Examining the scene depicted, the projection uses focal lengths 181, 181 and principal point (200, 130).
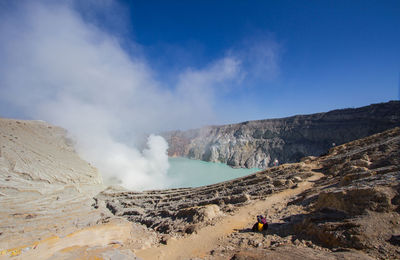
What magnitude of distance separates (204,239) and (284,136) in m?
63.0

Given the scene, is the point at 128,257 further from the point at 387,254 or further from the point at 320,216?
the point at 387,254

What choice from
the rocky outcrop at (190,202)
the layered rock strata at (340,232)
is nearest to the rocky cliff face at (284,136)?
the rocky outcrop at (190,202)

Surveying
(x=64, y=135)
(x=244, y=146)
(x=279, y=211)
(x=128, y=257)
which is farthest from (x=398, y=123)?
(x=64, y=135)

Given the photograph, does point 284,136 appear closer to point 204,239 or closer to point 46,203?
point 204,239

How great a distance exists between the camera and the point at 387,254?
161 inches

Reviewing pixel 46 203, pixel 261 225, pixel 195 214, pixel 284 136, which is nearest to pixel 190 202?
pixel 195 214

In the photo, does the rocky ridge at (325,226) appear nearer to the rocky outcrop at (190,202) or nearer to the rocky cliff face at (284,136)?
the rocky outcrop at (190,202)

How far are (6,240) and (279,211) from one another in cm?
1761

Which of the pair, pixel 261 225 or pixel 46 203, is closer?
pixel 261 225

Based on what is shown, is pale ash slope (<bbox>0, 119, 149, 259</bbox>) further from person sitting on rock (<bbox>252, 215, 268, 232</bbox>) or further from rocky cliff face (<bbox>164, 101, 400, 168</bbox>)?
rocky cliff face (<bbox>164, 101, 400, 168</bbox>)

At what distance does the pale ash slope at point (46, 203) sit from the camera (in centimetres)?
1123

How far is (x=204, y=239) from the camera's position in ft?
28.7

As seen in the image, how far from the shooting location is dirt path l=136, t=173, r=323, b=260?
25.8 ft

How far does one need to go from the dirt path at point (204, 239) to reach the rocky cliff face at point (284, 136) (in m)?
51.6
